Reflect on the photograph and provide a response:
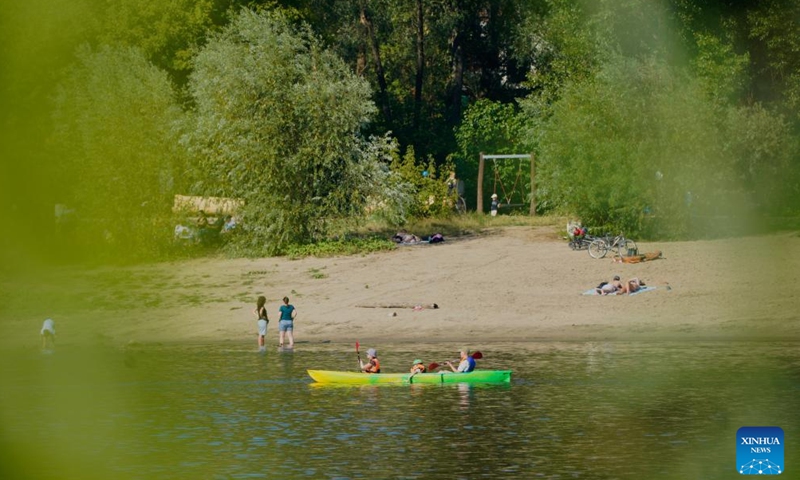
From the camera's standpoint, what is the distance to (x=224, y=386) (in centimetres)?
3869

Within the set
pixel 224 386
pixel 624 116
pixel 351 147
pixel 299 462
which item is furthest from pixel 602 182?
pixel 299 462

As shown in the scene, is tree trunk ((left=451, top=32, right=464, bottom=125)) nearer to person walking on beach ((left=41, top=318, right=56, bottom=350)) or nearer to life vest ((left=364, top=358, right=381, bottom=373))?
person walking on beach ((left=41, top=318, right=56, bottom=350))

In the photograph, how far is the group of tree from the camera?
58.1 meters

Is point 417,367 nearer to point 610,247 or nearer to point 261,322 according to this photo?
point 261,322

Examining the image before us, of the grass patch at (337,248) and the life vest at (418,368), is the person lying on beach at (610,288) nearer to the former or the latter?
the life vest at (418,368)

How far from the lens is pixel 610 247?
177 ft

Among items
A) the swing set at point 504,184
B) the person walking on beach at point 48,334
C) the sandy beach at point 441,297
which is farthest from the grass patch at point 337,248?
the person walking on beach at point 48,334

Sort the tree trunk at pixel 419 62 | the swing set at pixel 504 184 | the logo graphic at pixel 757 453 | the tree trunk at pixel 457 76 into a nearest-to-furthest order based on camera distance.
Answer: the logo graphic at pixel 757 453, the swing set at pixel 504 184, the tree trunk at pixel 419 62, the tree trunk at pixel 457 76

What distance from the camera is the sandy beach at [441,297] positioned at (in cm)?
4588

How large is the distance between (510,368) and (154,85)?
29642 mm

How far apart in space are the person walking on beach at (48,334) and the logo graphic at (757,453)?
25601mm

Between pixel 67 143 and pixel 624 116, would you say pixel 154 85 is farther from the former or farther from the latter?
pixel 624 116

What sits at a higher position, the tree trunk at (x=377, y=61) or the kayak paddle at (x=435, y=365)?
the tree trunk at (x=377, y=61)

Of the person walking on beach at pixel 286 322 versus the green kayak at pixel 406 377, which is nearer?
the green kayak at pixel 406 377
